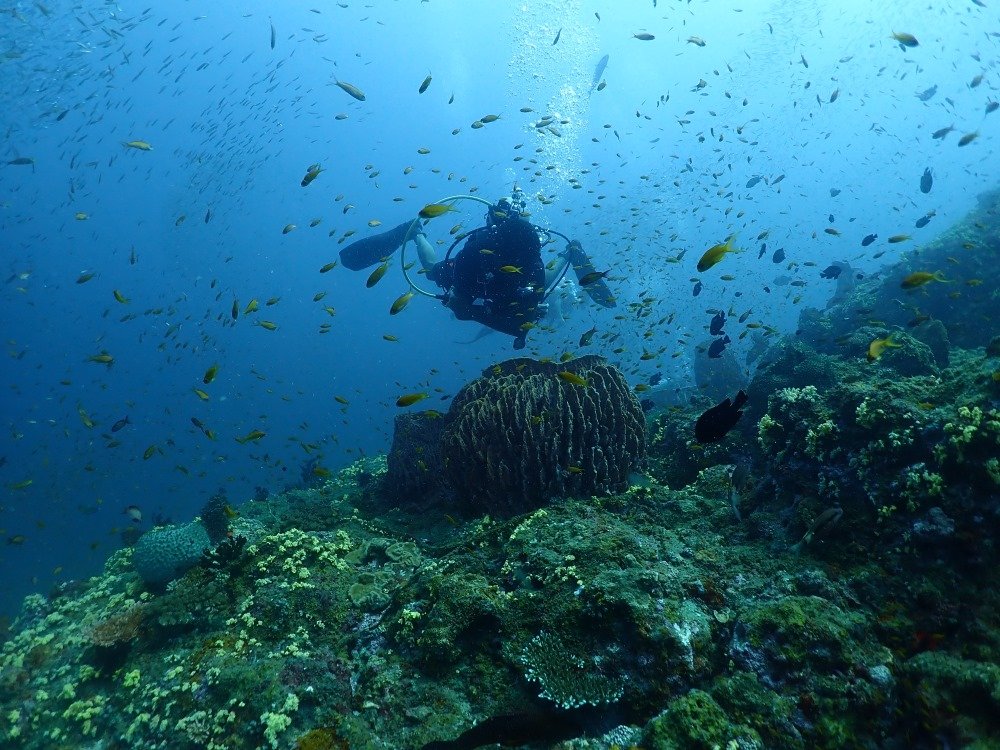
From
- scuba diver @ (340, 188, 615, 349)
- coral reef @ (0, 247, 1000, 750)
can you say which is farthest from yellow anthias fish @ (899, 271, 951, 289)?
scuba diver @ (340, 188, 615, 349)

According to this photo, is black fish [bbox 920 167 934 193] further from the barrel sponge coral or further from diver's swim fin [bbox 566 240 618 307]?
the barrel sponge coral

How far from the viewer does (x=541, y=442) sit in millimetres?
6309

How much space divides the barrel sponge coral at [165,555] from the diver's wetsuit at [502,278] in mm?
6343

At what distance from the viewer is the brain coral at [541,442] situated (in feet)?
20.5

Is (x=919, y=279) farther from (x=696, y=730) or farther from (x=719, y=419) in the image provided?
(x=696, y=730)

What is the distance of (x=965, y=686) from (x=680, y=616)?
1.41 m

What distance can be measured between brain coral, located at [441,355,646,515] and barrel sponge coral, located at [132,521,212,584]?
12.4 ft

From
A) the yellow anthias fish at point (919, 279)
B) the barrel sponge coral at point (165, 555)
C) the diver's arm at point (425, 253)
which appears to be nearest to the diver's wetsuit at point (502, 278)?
the diver's arm at point (425, 253)

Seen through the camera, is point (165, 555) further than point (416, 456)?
No

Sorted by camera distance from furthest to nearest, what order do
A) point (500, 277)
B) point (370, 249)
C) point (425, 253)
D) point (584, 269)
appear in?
point (370, 249) → point (425, 253) → point (584, 269) → point (500, 277)

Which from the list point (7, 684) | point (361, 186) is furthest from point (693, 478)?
point (361, 186)

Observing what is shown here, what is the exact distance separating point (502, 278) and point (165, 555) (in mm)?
7144

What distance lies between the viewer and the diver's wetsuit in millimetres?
9383

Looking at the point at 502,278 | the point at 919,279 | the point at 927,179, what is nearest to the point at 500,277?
the point at 502,278
